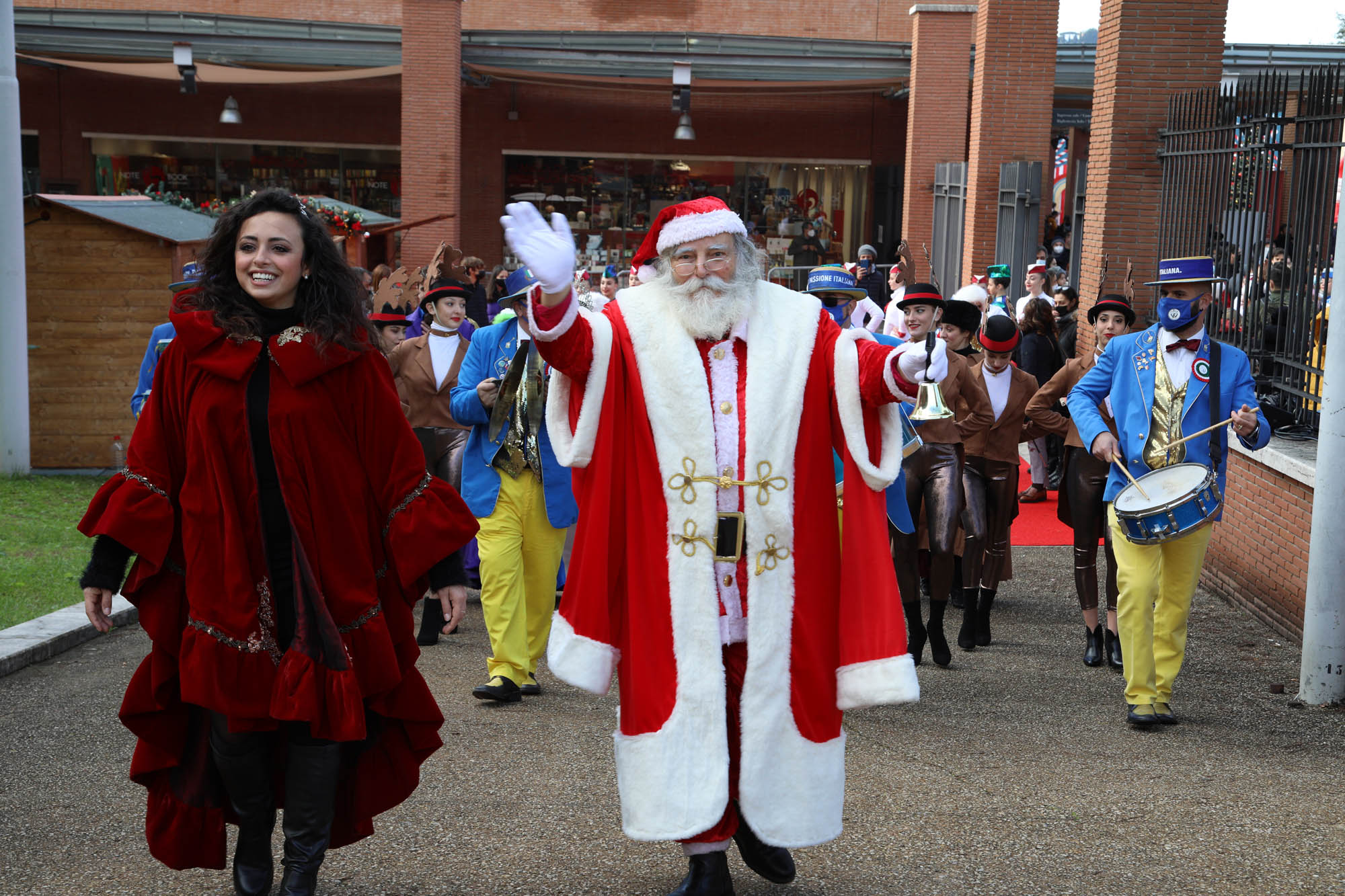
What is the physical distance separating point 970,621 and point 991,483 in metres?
0.77

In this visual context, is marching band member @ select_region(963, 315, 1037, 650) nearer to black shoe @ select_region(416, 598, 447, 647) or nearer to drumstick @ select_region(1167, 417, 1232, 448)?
drumstick @ select_region(1167, 417, 1232, 448)

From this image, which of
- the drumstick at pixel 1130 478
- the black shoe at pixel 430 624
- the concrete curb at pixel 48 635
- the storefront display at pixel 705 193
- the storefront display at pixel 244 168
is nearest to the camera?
the drumstick at pixel 1130 478

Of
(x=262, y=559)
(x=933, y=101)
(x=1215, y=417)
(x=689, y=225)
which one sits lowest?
(x=262, y=559)

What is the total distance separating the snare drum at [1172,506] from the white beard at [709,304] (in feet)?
8.06

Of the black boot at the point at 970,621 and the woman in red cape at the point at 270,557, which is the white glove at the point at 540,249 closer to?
the woman in red cape at the point at 270,557

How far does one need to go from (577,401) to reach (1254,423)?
126 inches

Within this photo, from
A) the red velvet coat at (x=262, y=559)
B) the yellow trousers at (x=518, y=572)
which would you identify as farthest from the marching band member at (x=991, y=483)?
the red velvet coat at (x=262, y=559)

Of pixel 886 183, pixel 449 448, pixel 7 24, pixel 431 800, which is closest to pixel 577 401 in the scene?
pixel 431 800

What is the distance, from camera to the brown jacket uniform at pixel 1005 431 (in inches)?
290

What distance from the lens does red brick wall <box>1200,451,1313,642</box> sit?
748cm

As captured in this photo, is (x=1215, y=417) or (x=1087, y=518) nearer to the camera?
(x=1215, y=417)

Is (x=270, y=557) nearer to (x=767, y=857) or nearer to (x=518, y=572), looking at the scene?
(x=767, y=857)

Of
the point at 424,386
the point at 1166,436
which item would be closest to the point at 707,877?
the point at 1166,436

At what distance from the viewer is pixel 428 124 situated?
24.5 metres
